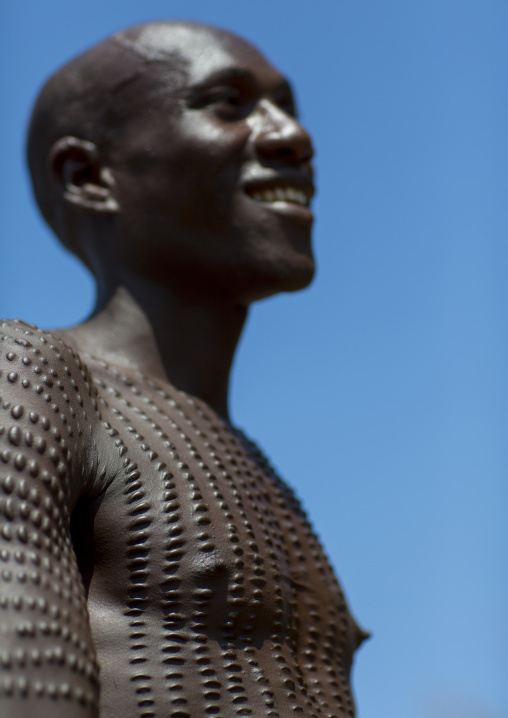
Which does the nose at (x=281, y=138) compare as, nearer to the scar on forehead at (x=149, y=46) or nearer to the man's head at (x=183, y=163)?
the man's head at (x=183, y=163)

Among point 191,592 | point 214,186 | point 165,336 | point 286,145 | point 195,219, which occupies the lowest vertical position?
point 191,592

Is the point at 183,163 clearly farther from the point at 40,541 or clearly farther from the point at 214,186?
the point at 40,541

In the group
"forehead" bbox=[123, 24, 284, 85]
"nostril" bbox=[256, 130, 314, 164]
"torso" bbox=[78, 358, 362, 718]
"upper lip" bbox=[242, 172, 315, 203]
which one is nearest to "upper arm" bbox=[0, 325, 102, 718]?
"torso" bbox=[78, 358, 362, 718]

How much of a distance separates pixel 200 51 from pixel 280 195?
1.66 ft

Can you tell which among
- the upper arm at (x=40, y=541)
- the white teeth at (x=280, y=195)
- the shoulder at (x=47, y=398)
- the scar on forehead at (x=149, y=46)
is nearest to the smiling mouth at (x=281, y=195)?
the white teeth at (x=280, y=195)

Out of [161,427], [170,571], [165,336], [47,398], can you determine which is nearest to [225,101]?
[165,336]

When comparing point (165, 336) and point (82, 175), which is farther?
point (82, 175)

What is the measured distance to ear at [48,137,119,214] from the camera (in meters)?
3.41

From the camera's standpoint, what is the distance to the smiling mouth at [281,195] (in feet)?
10.8

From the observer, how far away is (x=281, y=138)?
131 inches

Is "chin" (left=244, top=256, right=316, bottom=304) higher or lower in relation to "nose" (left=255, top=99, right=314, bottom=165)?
lower

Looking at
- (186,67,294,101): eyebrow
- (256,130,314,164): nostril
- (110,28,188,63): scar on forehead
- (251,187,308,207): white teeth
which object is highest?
(110,28,188,63): scar on forehead

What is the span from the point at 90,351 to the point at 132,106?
74 centimetres

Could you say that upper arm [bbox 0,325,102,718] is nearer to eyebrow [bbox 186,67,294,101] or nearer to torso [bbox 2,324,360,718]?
torso [bbox 2,324,360,718]
